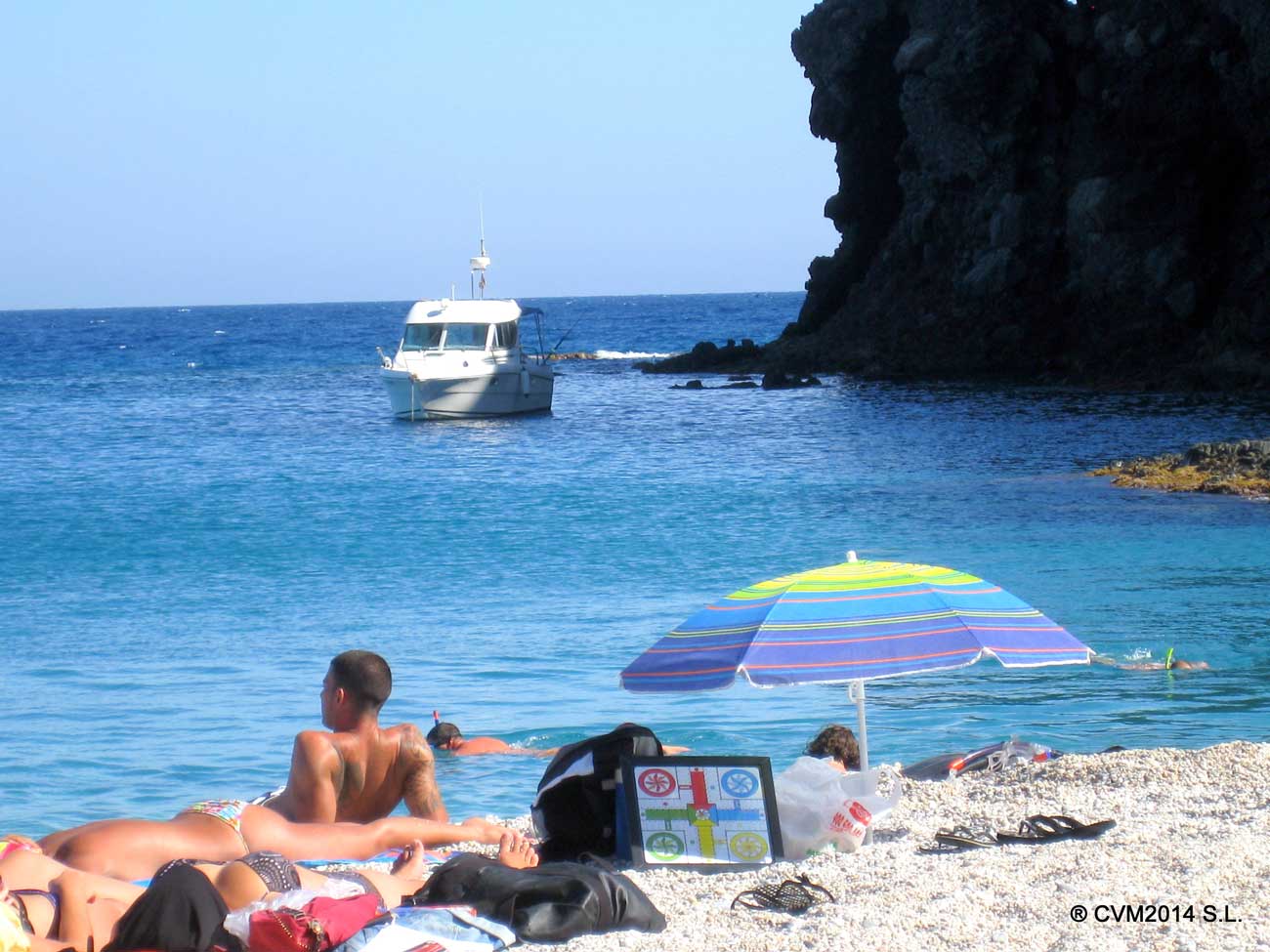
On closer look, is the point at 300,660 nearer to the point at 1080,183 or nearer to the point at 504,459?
the point at 504,459

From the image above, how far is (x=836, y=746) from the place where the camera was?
25.3 feet

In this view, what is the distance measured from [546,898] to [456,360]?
3205 centimetres

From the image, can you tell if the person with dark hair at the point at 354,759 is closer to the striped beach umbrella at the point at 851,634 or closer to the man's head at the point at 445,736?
the striped beach umbrella at the point at 851,634

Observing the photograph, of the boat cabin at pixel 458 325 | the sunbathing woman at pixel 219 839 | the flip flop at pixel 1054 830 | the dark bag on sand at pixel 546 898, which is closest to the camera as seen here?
the dark bag on sand at pixel 546 898

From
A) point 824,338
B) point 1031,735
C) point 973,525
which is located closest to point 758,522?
point 973,525

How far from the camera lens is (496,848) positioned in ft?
21.6

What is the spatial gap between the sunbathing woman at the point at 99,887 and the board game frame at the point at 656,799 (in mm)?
913

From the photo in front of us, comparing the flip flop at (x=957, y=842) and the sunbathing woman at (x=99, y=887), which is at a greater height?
the sunbathing woman at (x=99, y=887)

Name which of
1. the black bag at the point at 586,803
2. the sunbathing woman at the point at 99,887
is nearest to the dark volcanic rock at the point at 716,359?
the black bag at the point at 586,803

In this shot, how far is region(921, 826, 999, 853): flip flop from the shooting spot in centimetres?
612

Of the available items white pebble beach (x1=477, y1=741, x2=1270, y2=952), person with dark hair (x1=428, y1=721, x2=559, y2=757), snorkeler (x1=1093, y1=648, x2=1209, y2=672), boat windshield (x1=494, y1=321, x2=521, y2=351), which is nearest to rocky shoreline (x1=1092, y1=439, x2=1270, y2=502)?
snorkeler (x1=1093, y1=648, x2=1209, y2=672)

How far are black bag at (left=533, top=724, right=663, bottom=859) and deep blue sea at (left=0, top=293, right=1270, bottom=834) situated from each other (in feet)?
8.86

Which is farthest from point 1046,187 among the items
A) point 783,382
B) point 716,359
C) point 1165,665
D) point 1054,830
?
point 1054,830

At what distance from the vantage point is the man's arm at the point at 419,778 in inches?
254
